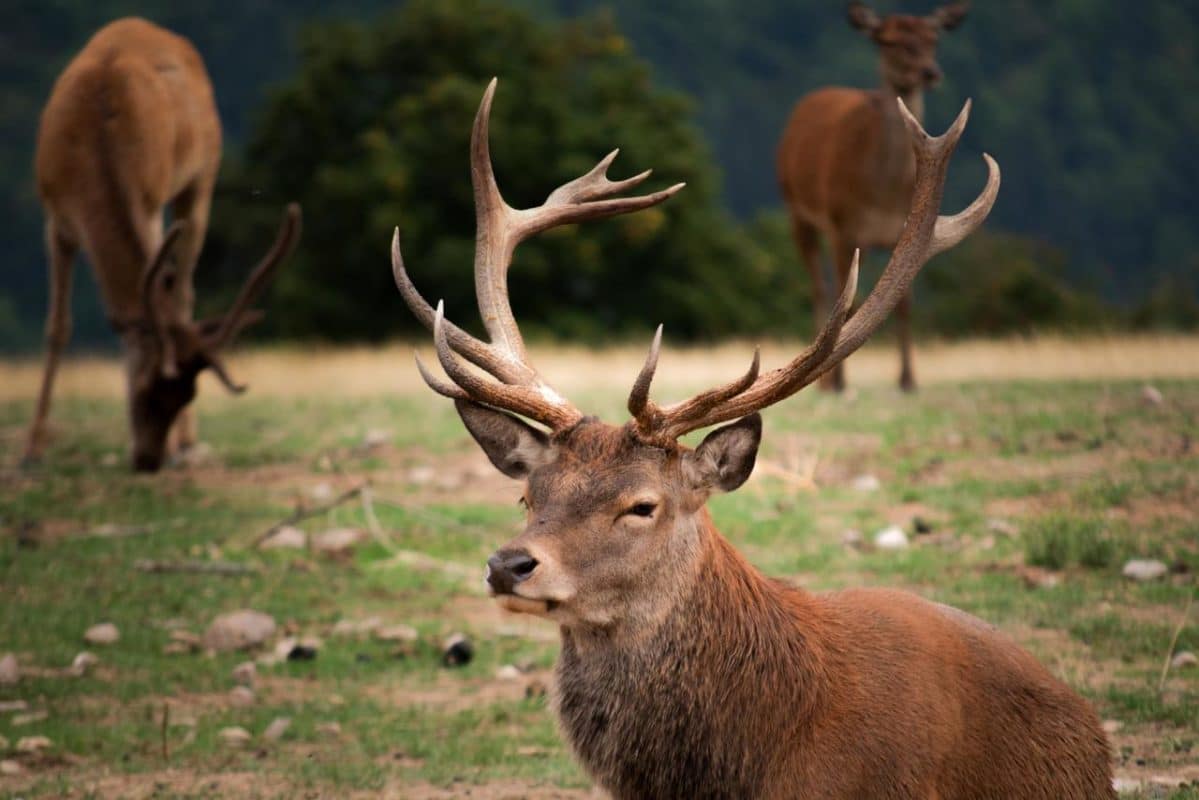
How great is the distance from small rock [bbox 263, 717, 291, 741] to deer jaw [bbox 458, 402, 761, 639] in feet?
7.72

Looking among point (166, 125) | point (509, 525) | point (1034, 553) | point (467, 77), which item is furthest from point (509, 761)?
point (467, 77)

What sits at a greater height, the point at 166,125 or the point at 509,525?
the point at 166,125

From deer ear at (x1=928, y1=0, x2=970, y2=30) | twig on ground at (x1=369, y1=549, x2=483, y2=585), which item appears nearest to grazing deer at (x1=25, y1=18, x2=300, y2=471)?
twig on ground at (x1=369, y1=549, x2=483, y2=585)

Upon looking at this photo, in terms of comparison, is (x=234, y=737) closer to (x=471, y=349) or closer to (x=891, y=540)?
(x=471, y=349)

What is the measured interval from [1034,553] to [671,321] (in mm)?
27941

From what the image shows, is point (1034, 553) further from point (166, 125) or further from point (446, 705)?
point (166, 125)

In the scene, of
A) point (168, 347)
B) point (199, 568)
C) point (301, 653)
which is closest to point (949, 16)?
point (168, 347)

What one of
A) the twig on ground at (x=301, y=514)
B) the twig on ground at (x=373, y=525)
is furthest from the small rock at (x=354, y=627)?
the twig on ground at (x=301, y=514)

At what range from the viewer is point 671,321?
3650cm

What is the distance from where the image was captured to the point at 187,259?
46.4 feet

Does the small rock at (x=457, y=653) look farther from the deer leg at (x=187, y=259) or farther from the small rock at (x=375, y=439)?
the small rock at (x=375, y=439)

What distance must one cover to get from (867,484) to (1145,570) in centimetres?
282

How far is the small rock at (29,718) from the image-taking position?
7168mm

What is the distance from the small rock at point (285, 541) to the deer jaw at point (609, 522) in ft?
17.8
